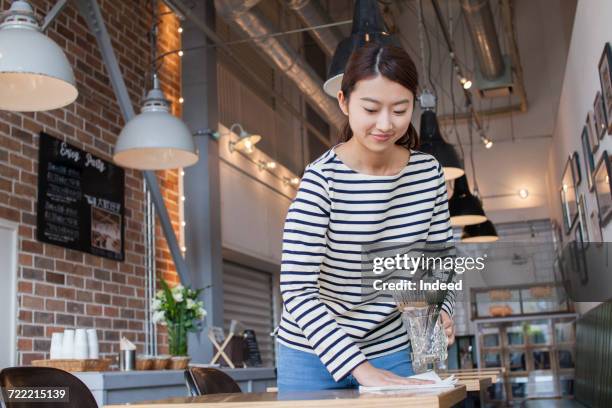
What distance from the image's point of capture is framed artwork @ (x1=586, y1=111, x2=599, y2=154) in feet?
17.6

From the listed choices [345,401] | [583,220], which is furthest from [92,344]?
[583,220]

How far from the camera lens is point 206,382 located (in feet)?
6.38

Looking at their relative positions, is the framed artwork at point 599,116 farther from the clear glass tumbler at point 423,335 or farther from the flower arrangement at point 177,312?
the clear glass tumbler at point 423,335

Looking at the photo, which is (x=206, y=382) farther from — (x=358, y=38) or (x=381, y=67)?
(x=358, y=38)

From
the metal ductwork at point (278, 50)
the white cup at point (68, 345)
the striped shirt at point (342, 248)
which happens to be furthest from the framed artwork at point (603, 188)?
the striped shirt at point (342, 248)

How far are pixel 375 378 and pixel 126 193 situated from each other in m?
4.86

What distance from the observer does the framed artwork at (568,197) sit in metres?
7.64

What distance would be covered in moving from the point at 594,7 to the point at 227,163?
3687mm

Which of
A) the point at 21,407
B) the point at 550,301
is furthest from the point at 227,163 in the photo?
the point at 21,407

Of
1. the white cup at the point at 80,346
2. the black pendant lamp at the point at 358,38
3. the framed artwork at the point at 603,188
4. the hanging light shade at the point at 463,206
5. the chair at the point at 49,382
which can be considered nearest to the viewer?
the chair at the point at 49,382

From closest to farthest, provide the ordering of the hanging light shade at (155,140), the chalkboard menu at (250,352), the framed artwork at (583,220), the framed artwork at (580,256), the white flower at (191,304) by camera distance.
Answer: the hanging light shade at (155,140) < the white flower at (191,304) < the chalkboard menu at (250,352) < the framed artwork at (583,220) < the framed artwork at (580,256)

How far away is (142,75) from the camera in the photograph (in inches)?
253

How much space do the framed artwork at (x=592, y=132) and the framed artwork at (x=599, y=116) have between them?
0.40 feet

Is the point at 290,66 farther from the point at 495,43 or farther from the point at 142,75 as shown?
the point at 495,43
